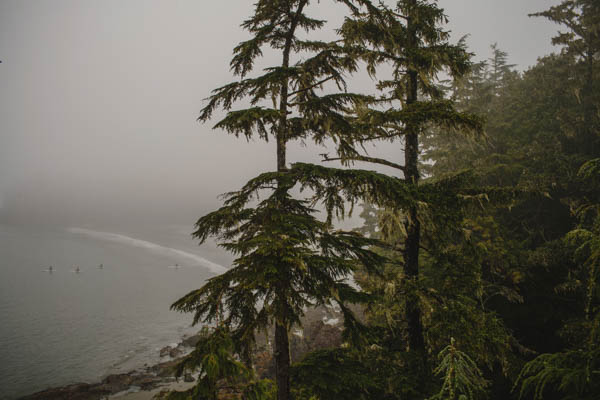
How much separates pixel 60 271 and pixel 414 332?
154206 millimetres

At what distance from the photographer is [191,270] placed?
105625mm

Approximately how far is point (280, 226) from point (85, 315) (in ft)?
237

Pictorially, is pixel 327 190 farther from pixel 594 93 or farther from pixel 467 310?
pixel 594 93

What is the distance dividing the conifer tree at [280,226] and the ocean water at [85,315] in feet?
112

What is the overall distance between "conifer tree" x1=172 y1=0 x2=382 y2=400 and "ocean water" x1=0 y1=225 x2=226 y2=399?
34267mm

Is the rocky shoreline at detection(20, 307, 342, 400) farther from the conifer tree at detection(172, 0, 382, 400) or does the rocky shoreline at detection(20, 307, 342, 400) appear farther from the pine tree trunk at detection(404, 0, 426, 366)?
the conifer tree at detection(172, 0, 382, 400)

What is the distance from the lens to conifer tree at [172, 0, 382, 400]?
4.15 meters

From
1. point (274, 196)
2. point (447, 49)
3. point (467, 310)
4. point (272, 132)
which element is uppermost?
point (447, 49)

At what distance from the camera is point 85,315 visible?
54.3 meters

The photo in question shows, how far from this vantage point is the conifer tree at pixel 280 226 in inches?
163

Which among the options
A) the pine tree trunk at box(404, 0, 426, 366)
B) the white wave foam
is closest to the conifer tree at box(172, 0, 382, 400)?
the pine tree trunk at box(404, 0, 426, 366)

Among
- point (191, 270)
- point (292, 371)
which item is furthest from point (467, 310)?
point (191, 270)

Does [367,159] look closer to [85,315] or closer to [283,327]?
[283,327]

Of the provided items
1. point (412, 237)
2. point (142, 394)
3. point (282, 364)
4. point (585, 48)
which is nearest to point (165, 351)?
point (142, 394)
